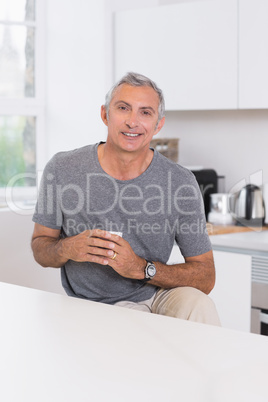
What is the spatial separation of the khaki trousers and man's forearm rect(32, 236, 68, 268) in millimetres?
255

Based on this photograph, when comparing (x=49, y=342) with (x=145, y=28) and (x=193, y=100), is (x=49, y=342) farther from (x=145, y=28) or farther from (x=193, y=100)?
(x=145, y=28)

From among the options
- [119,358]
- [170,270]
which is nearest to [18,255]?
[170,270]

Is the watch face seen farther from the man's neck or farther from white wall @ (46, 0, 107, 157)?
white wall @ (46, 0, 107, 157)

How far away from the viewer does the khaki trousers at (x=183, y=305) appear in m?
1.84

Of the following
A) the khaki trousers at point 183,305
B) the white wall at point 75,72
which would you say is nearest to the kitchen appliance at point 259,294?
the khaki trousers at point 183,305

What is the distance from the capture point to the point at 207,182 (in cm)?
330

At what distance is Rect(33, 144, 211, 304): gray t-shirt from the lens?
81.3 inches

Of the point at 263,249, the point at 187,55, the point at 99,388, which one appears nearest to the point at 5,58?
the point at 187,55

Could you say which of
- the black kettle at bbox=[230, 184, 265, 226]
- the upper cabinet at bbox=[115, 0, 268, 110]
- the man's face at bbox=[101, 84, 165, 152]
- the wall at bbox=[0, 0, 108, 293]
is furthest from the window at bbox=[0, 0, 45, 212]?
the man's face at bbox=[101, 84, 165, 152]

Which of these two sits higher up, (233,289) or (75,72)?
(75,72)

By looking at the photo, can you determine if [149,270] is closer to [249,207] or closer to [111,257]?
[111,257]

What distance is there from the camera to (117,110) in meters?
2.08

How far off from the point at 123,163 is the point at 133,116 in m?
0.16

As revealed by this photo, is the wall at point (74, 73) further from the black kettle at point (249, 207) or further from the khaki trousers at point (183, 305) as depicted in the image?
the khaki trousers at point (183, 305)
